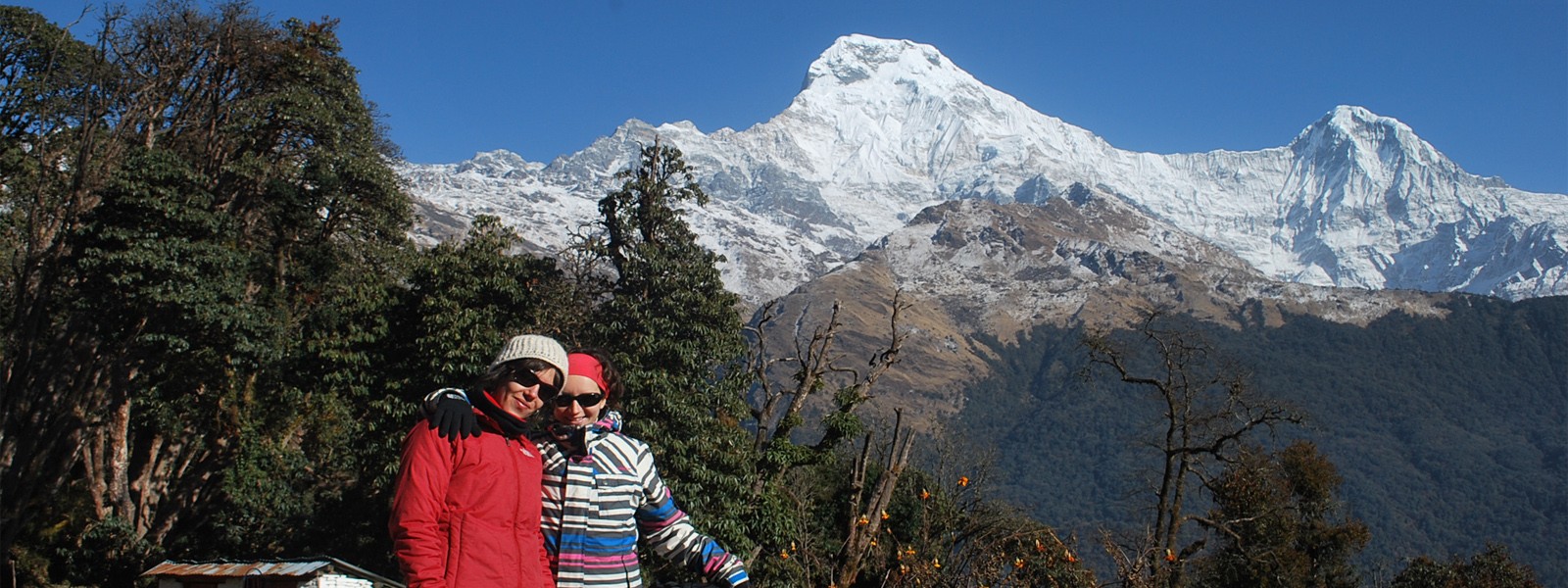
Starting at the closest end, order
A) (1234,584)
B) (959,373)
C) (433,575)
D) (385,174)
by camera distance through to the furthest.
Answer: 1. (433,575)
2. (385,174)
3. (1234,584)
4. (959,373)

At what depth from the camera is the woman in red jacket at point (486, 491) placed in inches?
115

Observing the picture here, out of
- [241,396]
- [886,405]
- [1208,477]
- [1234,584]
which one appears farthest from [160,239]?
[886,405]

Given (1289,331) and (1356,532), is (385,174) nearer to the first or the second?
(1356,532)

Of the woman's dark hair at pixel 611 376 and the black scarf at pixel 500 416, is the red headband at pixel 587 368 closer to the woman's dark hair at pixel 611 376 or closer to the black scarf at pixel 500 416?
the woman's dark hair at pixel 611 376

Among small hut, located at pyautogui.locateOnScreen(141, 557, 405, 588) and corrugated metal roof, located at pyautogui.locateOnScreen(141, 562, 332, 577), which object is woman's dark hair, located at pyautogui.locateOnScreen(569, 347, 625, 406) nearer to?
small hut, located at pyautogui.locateOnScreen(141, 557, 405, 588)

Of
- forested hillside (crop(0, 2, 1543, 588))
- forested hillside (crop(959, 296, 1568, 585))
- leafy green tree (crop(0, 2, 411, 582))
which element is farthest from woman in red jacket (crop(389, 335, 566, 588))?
forested hillside (crop(959, 296, 1568, 585))

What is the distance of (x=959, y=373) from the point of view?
553ft

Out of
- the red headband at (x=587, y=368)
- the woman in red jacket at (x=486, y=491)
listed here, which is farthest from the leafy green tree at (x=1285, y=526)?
the woman in red jacket at (x=486, y=491)

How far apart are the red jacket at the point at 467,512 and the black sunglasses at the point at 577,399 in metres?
0.22

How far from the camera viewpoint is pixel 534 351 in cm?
319

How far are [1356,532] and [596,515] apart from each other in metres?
27.3

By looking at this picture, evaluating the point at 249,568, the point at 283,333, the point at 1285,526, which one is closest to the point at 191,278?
the point at 283,333

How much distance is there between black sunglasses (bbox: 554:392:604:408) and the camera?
340 cm

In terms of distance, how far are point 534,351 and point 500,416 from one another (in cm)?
21
